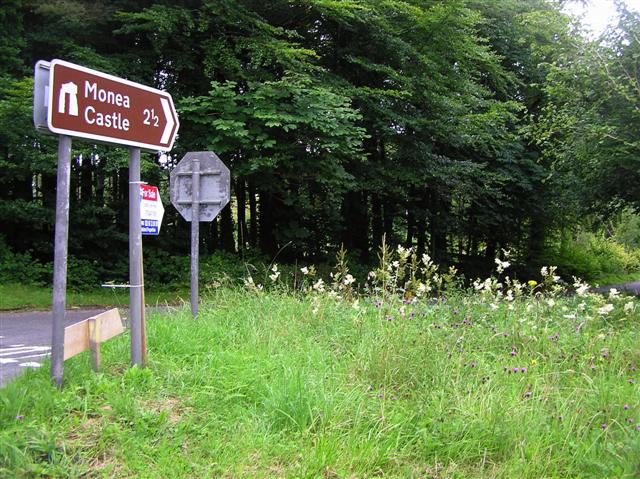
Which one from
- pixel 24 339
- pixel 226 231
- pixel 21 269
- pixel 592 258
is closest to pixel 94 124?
pixel 24 339

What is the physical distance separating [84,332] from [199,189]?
3.34m

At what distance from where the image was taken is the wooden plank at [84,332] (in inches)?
152

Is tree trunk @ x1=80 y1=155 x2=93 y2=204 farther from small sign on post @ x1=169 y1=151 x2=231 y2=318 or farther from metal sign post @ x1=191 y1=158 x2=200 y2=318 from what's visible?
metal sign post @ x1=191 y1=158 x2=200 y2=318

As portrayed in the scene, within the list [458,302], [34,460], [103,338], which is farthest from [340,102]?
[34,460]

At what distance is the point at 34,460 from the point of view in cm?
289

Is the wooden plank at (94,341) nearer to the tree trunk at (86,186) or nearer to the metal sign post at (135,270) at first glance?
the metal sign post at (135,270)

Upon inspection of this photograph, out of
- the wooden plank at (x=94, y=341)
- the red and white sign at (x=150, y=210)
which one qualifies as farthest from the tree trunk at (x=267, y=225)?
the wooden plank at (x=94, y=341)

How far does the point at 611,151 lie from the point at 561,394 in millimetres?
10935

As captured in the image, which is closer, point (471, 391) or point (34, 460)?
point (34, 460)

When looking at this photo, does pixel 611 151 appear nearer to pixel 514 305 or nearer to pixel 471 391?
pixel 514 305

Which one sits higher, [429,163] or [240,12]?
[240,12]

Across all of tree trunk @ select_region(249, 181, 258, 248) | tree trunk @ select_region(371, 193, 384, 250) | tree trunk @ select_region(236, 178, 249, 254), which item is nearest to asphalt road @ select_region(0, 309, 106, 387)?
tree trunk @ select_region(236, 178, 249, 254)

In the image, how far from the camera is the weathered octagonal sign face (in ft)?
23.0

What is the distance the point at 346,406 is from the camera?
3.55m
